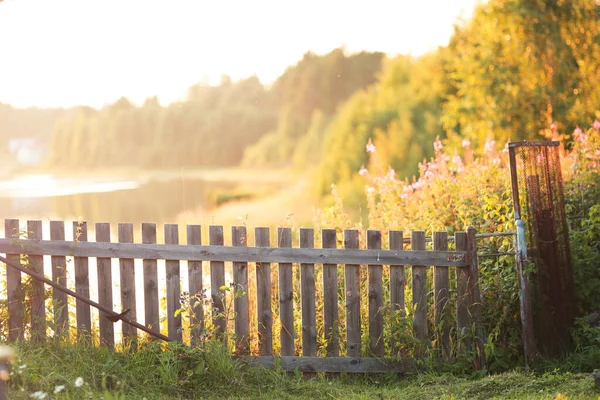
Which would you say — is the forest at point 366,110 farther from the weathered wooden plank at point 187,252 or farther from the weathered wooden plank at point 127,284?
the weathered wooden plank at point 127,284

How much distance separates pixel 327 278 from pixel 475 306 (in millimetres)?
1306

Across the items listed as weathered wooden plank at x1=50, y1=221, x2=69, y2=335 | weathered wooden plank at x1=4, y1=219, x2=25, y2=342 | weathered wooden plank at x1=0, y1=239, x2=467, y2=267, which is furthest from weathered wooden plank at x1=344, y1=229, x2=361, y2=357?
weathered wooden plank at x1=4, y1=219, x2=25, y2=342

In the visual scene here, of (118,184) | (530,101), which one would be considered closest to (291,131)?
(118,184)

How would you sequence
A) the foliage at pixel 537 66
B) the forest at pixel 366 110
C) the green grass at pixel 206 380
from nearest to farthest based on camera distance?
1. the green grass at pixel 206 380
2. the foliage at pixel 537 66
3. the forest at pixel 366 110

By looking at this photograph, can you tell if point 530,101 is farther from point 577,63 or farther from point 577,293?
point 577,293

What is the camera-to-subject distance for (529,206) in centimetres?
602

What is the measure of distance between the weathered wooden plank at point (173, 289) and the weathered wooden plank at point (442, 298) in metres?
2.21

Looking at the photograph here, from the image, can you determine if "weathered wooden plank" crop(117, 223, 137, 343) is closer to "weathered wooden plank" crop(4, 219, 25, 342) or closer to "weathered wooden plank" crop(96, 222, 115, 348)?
"weathered wooden plank" crop(96, 222, 115, 348)

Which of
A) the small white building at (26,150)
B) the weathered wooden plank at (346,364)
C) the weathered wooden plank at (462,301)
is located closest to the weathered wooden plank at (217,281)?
the weathered wooden plank at (346,364)

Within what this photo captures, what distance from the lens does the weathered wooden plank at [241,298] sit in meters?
5.70

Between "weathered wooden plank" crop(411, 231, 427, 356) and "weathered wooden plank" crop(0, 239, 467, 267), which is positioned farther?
"weathered wooden plank" crop(411, 231, 427, 356)

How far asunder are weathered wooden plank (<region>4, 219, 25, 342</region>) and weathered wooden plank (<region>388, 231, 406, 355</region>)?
3137 millimetres

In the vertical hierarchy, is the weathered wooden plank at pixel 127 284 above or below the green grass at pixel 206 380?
above

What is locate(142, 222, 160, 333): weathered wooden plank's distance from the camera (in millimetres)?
5625
